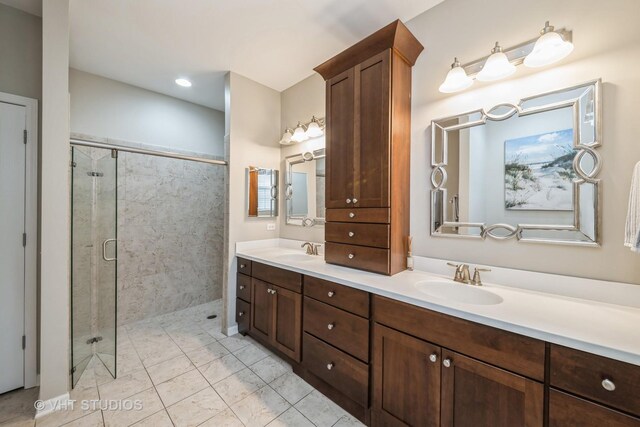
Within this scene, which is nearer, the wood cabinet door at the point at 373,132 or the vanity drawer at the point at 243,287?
the wood cabinet door at the point at 373,132

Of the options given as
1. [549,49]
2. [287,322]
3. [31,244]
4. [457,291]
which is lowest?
[287,322]

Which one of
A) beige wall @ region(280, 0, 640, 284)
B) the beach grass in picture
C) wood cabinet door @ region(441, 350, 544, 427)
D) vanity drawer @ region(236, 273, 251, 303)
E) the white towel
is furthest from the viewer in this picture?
vanity drawer @ region(236, 273, 251, 303)

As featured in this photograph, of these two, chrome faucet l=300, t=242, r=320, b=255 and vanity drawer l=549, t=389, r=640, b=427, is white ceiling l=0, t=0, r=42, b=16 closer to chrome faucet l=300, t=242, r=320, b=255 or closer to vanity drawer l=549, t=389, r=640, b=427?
chrome faucet l=300, t=242, r=320, b=255

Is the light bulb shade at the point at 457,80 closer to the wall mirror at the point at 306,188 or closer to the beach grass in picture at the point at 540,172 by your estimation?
the beach grass in picture at the point at 540,172

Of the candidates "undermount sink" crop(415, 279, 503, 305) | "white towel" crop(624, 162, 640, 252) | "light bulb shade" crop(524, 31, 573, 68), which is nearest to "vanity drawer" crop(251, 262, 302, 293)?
"undermount sink" crop(415, 279, 503, 305)

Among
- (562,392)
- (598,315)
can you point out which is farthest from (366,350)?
(598,315)

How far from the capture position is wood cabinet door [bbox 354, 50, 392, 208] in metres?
1.62

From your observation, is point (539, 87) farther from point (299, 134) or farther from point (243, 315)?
point (243, 315)

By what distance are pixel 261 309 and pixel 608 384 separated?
2.07m

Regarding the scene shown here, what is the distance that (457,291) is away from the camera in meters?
1.47

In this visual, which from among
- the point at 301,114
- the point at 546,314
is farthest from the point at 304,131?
the point at 546,314

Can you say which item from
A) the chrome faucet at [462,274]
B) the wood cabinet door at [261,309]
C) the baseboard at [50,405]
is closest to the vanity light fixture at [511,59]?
the chrome faucet at [462,274]

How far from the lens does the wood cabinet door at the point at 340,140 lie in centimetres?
182

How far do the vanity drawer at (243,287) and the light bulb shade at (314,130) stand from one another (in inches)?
61.5
